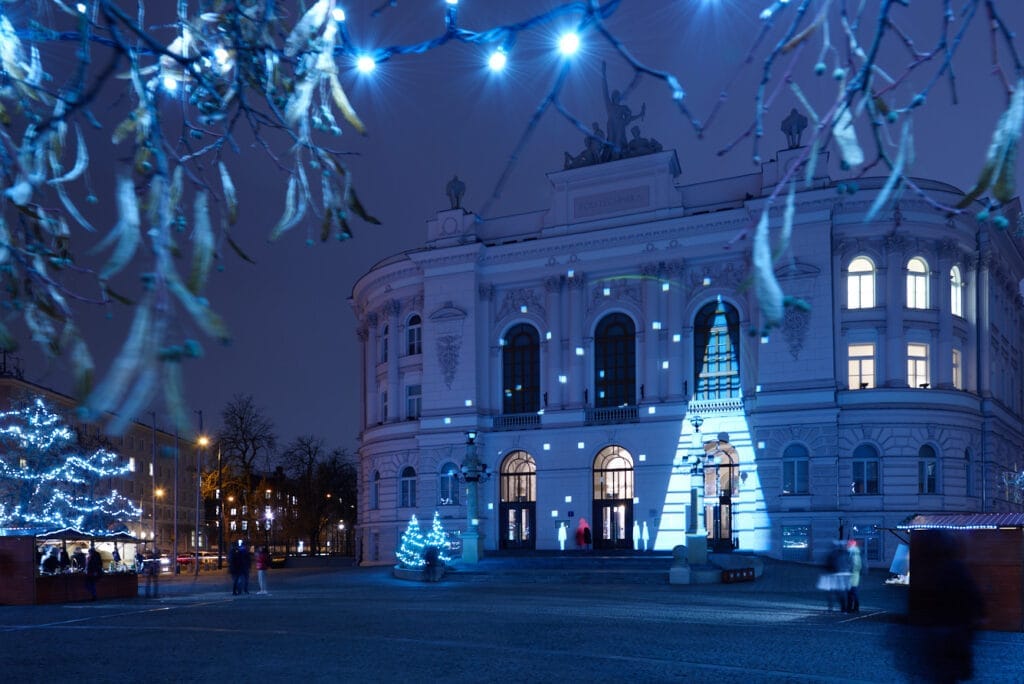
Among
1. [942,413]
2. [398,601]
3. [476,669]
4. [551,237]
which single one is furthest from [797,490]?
[476,669]

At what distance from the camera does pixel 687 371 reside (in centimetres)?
4950

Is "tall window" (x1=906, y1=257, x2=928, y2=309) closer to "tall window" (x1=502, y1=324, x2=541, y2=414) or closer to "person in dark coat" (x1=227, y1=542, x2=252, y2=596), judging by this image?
Answer: "tall window" (x1=502, y1=324, x2=541, y2=414)

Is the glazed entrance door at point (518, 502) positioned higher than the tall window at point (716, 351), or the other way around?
the tall window at point (716, 351)

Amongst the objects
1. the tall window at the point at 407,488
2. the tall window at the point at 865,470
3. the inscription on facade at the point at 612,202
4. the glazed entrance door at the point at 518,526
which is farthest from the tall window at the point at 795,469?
the tall window at the point at 407,488

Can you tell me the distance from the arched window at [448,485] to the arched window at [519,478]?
8.12ft

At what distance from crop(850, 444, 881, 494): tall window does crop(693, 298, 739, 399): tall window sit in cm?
607

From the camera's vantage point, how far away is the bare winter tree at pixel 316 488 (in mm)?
93562

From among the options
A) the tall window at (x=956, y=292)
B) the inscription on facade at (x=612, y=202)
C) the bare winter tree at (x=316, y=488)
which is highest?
the inscription on facade at (x=612, y=202)

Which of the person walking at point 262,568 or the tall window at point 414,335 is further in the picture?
the tall window at point 414,335

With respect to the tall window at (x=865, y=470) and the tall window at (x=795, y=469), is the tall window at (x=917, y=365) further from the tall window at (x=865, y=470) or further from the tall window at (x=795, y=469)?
the tall window at (x=795, y=469)

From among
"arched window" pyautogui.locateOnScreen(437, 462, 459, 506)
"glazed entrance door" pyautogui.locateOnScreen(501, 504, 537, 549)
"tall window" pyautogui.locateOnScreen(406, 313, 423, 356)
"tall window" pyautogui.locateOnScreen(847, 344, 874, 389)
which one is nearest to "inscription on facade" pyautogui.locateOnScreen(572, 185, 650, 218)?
"tall window" pyautogui.locateOnScreen(406, 313, 423, 356)

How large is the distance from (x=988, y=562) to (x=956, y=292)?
29868mm

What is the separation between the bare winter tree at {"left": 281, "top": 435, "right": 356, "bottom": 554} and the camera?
93.6m

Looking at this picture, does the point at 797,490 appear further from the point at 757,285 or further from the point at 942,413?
the point at 757,285
